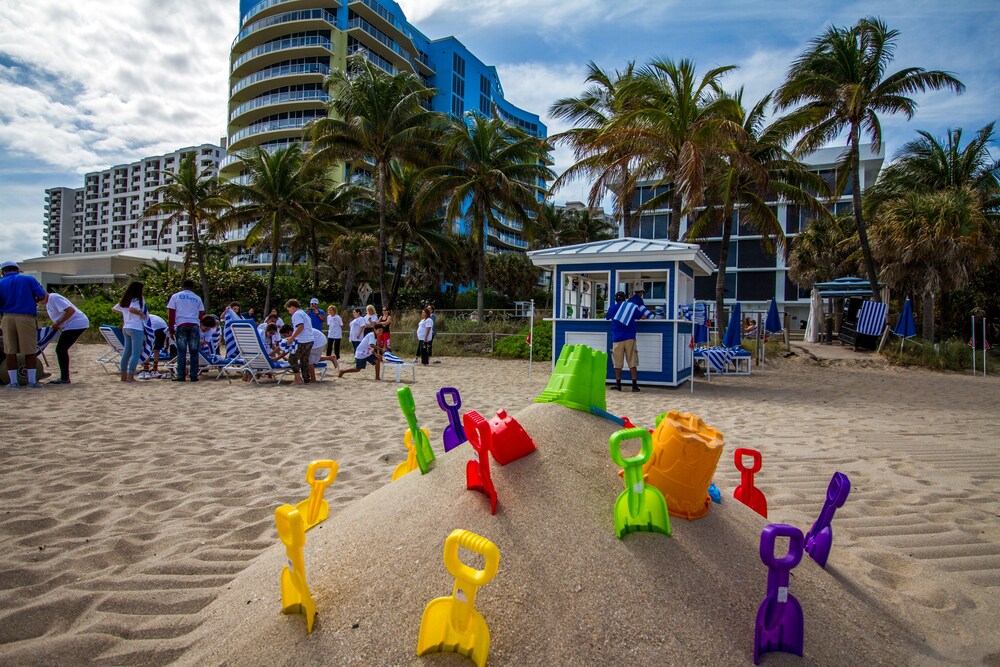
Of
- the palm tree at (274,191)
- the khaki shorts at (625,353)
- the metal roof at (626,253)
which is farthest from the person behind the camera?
the palm tree at (274,191)

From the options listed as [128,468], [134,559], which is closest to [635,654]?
[134,559]

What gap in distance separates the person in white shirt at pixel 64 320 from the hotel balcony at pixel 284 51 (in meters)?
44.9

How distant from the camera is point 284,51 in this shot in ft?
152

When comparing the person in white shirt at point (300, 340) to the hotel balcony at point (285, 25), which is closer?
the person in white shirt at point (300, 340)

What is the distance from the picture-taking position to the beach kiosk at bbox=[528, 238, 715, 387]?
10.3 meters

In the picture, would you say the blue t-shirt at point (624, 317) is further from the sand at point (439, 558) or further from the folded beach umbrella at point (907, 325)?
the folded beach umbrella at point (907, 325)

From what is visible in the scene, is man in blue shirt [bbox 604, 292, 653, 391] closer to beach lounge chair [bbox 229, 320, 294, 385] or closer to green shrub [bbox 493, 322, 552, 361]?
beach lounge chair [bbox 229, 320, 294, 385]

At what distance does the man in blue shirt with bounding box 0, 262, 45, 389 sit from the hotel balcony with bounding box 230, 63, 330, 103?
42504 millimetres

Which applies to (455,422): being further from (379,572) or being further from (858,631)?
(858,631)

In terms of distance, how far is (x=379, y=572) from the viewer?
5.99 ft

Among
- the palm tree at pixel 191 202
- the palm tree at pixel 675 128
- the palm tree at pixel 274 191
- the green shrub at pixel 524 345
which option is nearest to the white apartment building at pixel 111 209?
the palm tree at pixel 191 202

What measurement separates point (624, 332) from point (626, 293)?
1.35 metres

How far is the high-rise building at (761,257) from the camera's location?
42281 mm

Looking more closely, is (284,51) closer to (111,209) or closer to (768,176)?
(768,176)
